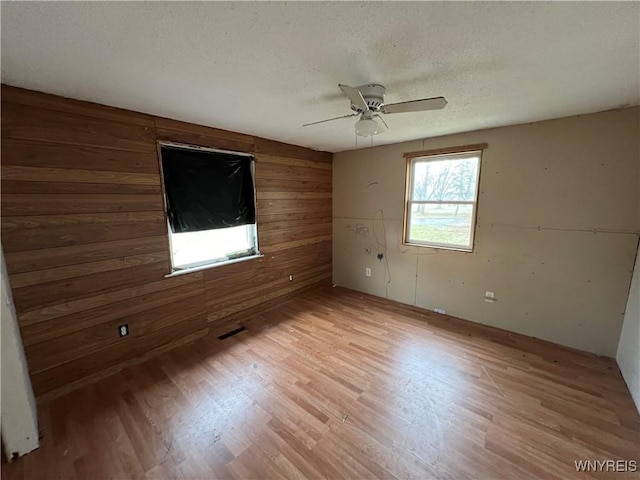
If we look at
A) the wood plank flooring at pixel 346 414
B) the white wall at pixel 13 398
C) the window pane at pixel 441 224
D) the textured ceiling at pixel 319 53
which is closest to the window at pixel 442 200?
the window pane at pixel 441 224

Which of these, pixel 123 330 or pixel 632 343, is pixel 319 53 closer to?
pixel 123 330

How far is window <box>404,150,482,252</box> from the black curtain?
2.22m

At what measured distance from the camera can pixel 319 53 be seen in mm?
1370

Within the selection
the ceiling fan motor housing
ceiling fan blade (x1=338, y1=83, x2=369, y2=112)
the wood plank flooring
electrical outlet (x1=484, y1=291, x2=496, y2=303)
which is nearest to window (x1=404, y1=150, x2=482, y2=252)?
electrical outlet (x1=484, y1=291, x2=496, y2=303)

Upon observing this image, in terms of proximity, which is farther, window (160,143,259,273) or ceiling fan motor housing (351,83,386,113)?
window (160,143,259,273)

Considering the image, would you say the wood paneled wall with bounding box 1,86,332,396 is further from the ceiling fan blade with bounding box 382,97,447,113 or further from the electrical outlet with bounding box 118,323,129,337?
the ceiling fan blade with bounding box 382,97,447,113

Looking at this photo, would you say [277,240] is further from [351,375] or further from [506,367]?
[506,367]

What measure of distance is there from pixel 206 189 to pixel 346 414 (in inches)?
99.9

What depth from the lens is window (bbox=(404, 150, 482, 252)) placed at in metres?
3.10

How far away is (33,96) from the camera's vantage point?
5.82 feet

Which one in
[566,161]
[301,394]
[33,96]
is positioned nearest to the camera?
[33,96]

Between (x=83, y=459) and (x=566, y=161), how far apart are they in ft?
14.8

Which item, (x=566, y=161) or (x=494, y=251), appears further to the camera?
(x=494, y=251)

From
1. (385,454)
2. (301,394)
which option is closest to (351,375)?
(301,394)
